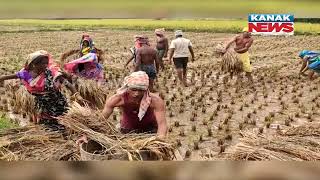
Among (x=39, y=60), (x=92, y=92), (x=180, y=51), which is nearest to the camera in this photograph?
(x=39, y=60)

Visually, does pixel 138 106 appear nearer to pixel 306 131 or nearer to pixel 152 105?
pixel 152 105

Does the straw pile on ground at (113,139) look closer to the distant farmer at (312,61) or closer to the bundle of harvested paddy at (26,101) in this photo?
the bundle of harvested paddy at (26,101)

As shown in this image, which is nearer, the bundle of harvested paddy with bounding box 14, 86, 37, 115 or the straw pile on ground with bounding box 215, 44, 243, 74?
the bundle of harvested paddy with bounding box 14, 86, 37, 115

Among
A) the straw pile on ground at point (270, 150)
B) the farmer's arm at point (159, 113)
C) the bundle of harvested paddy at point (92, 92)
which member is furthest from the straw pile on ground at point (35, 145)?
the bundle of harvested paddy at point (92, 92)

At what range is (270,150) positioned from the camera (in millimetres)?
2078

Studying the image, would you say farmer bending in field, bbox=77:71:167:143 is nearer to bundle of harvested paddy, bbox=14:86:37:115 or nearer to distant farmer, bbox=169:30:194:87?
bundle of harvested paddy, bbox=14:86:37:115

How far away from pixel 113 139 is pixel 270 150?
93cm

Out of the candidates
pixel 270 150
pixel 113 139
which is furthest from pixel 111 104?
pixel 270 150

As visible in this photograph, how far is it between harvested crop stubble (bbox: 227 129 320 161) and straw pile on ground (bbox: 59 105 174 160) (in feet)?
1.30

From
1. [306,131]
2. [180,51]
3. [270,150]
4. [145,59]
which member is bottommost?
[180,51]

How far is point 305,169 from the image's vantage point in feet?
2.39

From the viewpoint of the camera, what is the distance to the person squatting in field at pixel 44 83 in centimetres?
393

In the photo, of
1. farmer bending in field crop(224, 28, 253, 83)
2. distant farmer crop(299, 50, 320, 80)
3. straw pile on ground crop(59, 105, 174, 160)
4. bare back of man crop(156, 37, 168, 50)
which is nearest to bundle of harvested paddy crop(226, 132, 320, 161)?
straw pile on ground crop(59, 105, 174, 160)

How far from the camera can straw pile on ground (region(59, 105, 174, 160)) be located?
2450mm
